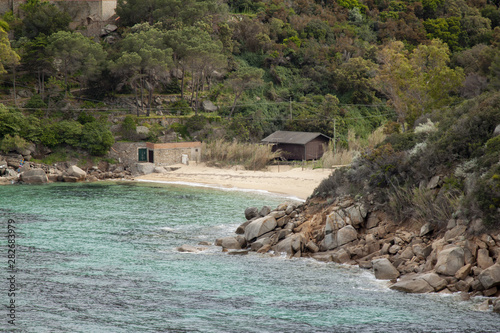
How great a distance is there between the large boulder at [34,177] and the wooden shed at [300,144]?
21.8 metres

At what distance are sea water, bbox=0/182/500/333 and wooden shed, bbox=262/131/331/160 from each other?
82.6ft

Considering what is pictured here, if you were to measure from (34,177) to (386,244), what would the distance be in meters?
33.8

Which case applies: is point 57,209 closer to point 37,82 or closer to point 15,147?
point 15,147

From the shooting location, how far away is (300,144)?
175 feet

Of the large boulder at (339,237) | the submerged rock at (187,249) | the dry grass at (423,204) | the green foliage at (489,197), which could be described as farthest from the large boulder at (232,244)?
the green foliage at (489,197)

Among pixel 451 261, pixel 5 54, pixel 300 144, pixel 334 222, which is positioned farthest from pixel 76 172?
pixel 451 261

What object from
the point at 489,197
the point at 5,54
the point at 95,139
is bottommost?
the point at 95,139

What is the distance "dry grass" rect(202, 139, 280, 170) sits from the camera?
50.6 m

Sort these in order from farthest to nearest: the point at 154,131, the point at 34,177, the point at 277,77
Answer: the point at 277,77, the point at 154,131, the point at 34,177

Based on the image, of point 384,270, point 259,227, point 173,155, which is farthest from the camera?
point 173,155

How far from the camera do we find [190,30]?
61.8 m

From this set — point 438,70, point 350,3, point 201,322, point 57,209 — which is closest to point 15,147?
point 57,209

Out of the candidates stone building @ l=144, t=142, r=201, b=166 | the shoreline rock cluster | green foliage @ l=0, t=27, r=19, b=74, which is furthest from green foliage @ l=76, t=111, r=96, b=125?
the shoreline rock cluster

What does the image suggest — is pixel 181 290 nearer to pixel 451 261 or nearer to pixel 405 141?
pixel 451 261
